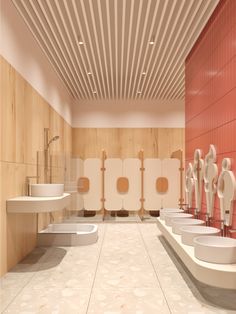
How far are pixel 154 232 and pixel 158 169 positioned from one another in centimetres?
171

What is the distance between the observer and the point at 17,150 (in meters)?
3.98

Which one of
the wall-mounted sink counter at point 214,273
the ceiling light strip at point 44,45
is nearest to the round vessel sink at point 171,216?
Answer: the wall-mounted sink counter at point 214,273

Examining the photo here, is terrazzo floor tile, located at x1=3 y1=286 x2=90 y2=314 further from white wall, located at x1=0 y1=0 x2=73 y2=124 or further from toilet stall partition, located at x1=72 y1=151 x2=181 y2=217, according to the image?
toilet stall partition, located at x1=72 y1=151 x2=181 y2=217

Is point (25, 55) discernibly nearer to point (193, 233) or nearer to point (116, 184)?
point (193, 233)

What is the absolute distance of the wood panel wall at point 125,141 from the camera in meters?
8.97

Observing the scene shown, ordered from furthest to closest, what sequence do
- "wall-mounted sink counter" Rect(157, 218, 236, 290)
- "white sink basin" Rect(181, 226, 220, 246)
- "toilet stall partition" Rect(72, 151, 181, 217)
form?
"toilet stall partition" Rect(72, 151, 181, 217) < "white sink basin" Rect(181, 226, 220, 246) < "wall-mounted sink counter" Rect(157, 218, 236, 290)

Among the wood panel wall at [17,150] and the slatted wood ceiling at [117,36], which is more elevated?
the slatted wood ceiling at [117,36]

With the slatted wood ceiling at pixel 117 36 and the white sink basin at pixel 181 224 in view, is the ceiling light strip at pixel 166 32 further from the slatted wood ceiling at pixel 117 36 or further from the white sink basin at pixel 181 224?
the white sink basin at pixel 181 224

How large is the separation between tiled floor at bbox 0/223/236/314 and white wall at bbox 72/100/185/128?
185 inches

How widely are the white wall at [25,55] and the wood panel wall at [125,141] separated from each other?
7.27ft

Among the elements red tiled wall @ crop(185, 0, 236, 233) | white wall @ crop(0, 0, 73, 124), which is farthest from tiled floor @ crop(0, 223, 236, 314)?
white wall @ crop(0, 0, 73, 124)

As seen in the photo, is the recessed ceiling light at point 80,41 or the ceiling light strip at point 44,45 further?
the recessed ceiling light at point 80,41

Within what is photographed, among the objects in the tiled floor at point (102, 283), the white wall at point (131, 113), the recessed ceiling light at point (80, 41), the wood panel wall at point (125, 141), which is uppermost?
the recessed ceiling light at point (80, 41)

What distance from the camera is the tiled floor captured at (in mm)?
2672
